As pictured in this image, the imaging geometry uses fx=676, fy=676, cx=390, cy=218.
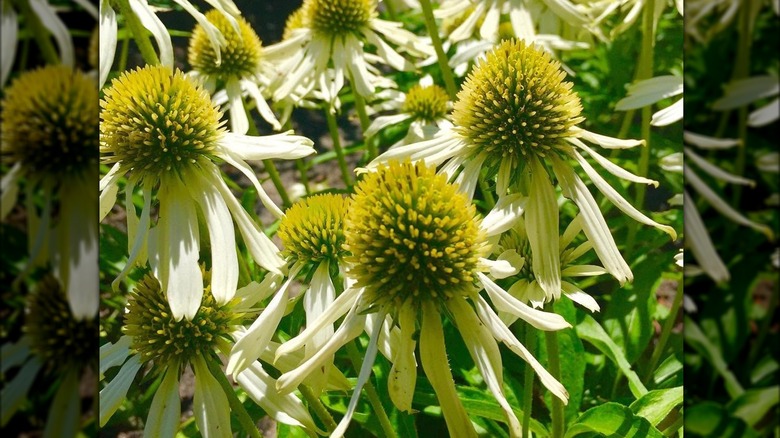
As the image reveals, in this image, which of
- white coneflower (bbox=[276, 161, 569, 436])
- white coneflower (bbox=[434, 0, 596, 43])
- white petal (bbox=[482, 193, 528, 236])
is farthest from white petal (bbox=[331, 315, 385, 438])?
white coneflower (bbox=[434, 0, 596, 43])

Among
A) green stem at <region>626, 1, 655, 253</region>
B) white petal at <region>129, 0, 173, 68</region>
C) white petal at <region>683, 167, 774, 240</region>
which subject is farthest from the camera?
green stem at <region>626, 1, 655, 253</region>

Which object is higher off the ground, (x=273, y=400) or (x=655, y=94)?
(x=655, y=94)

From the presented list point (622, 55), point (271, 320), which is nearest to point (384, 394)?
point (271, 320)

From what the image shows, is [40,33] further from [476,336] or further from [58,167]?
[476,336]

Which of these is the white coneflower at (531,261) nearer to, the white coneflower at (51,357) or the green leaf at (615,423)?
the green leaf at (615,423)

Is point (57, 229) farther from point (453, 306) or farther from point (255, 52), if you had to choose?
point (255, 52)

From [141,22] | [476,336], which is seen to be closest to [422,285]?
[476,336]

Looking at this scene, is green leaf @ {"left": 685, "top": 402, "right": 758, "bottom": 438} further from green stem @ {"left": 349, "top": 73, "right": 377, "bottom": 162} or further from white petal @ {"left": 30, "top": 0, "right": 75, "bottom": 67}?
green stem @ {"left": 349, "top": 73, "right": 377, "bottom": 162}
